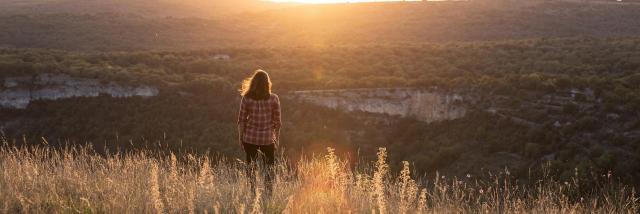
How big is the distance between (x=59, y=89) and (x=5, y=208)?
89.3 feet

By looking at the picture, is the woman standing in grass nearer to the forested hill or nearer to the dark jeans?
the dark jeans

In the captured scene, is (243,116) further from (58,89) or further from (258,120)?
(58,89)

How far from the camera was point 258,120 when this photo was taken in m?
5.99

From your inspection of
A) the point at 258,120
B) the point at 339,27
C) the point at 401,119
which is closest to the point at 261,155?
the point at 258,120

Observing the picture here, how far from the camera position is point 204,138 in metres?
23.3

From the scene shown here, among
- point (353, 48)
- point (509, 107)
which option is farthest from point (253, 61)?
point (509, 107)

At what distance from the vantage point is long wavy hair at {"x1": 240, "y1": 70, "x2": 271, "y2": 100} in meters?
6.02

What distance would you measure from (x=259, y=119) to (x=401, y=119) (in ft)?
65.9

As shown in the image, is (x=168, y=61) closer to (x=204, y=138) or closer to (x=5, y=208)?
(x=204, y=138)

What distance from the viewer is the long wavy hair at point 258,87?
602 cm

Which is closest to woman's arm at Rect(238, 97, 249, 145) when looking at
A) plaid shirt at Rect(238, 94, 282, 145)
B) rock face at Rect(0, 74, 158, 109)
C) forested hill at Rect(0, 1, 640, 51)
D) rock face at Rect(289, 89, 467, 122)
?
plaid shirt at Rect(238, 94, 282, 145)

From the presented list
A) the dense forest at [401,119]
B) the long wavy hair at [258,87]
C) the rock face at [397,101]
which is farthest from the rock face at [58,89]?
the long wavy hair at [258,87]

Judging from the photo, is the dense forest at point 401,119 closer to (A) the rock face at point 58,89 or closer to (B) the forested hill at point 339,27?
(A) the rock face at point 58,89

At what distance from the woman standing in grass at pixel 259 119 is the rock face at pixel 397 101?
19.8 m
